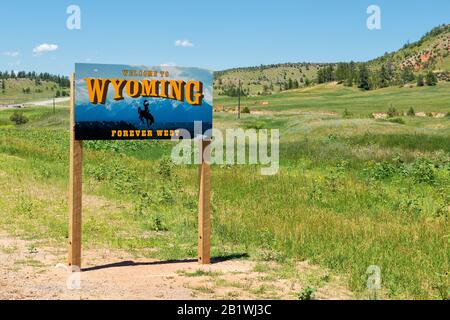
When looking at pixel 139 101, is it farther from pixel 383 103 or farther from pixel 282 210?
pixel 383 103

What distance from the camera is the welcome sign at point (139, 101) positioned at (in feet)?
29.3

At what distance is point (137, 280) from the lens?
8500 mm

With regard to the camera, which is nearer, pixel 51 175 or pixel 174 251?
pixel 174 251

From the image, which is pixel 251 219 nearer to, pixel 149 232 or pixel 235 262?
pixel 149 232

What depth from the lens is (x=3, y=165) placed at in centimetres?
2289

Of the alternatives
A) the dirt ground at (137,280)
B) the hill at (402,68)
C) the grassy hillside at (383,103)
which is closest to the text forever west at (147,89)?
the dirt ground at (137,280)

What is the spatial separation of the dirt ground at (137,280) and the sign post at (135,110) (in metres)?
0.51

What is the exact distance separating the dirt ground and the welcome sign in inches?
82.7

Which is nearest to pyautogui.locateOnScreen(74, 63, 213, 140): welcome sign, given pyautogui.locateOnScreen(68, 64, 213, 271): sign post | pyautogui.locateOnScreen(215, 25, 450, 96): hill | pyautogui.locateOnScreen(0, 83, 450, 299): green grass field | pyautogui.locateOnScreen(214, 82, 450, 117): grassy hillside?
pyautogui.locateOnScreen(68, 64, 213, 271): sign post

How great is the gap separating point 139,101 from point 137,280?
277cm

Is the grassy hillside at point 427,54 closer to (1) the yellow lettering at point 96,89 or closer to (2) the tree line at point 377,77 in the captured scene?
(2) the tree line at point 377,77

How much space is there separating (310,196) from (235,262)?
7.40 m

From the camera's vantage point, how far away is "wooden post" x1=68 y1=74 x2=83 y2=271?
8914 millimetres
